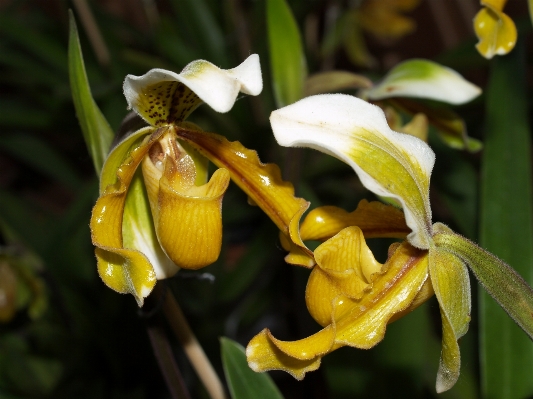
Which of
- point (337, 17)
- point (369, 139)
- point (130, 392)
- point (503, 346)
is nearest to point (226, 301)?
point (130, 392)

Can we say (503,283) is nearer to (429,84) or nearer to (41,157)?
(429,84)

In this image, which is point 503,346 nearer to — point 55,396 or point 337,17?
point 55,396

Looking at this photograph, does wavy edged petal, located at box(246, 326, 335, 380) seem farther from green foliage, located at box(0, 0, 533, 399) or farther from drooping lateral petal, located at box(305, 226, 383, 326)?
green foliage, located at box(0, 0, 533, 399)

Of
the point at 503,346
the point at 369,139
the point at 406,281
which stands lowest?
the point at 503,346

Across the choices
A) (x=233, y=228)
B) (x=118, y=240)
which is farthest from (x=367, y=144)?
(x=233, y=228)

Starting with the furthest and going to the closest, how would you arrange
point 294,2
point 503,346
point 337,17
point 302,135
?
point 337,17, point 294,2, point 503,346, point 302,135

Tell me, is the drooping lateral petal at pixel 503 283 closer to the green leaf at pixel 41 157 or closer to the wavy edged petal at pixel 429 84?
the wavy edged petal at pixel 429 84
